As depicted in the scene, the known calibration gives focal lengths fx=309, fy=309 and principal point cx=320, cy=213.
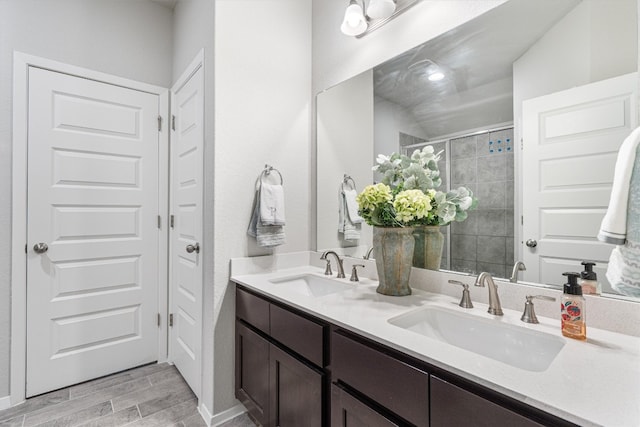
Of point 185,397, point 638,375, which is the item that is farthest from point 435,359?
point 185,397

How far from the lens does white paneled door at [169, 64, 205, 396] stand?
1.83 metres

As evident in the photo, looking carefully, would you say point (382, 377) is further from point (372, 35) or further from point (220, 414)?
point (372, 35)

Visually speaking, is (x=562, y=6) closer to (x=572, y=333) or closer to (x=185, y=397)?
(x=572, y=333)

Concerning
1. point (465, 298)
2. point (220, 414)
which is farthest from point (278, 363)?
point (465, 298)

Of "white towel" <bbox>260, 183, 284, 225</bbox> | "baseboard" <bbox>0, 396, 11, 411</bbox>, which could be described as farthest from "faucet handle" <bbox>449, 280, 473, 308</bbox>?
"baseboard" <bbox>0, 396, 11, 411</bbox>

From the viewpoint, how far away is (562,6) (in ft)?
3.43

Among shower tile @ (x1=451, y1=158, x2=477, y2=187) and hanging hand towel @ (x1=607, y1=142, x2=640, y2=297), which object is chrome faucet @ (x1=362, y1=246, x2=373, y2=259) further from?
hanging hand towel @ (x1=607, y1=142, x2=640, y2=297)

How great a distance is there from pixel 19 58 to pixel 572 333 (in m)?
2.94

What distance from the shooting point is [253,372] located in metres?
1.53

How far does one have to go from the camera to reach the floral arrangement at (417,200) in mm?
1219

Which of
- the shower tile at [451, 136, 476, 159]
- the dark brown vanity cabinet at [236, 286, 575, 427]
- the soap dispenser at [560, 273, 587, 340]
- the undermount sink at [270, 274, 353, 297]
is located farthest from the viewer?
the undermount sink at [270, 274, 353, 297]

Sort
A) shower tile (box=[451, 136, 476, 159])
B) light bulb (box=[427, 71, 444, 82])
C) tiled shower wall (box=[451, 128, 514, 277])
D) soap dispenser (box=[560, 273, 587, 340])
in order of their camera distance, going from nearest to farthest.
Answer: soap dispenser (box=[560, 273, 587, 340]) → tiled shower wall (box=[451, 128, 514, 277]) → shower tile (box=[451, 136, 476, 159]) → light bulb (box=[427, 71, 444, 82])

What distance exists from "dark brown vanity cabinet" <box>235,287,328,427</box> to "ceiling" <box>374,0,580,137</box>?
3.44 feet

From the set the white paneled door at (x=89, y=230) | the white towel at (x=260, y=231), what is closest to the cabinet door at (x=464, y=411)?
the white towel at (x=260, y=231)
